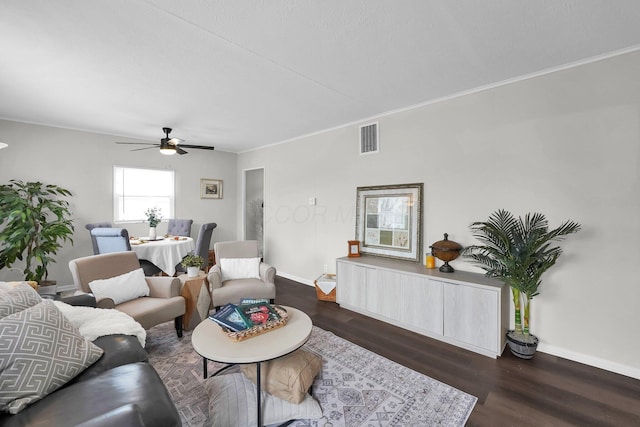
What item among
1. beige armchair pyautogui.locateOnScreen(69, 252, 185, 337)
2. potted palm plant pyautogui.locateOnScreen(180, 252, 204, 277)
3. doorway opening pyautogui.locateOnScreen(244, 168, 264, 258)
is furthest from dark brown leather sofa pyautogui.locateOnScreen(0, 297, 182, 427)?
doorway opening pyautogui.locateOnScreen(244, 168, 264, 258)

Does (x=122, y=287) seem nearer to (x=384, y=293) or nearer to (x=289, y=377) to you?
(x=289, y=377)

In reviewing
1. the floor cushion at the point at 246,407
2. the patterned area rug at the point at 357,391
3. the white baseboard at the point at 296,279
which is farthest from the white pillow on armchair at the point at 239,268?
the floor cushion at the point at 246,407

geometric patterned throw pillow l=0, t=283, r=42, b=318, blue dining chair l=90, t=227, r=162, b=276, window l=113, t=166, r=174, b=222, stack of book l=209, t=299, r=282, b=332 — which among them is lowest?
stack of book l=209, t=299, r=282, b=332

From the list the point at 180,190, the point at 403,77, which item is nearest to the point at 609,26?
the point at 403,77

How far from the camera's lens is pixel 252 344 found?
5.75 feet

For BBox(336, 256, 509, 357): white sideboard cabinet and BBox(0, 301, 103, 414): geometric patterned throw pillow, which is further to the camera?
BBox(336, 256, 509, 357): white sideboard cabinet

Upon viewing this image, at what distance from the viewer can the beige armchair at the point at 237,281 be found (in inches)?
121

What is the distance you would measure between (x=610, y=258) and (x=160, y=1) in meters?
3.75

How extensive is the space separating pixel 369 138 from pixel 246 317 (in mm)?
2853

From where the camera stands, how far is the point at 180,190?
5.55 meters

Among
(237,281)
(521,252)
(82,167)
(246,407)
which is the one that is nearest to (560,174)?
(521,252)

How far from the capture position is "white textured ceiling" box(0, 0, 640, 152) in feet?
5.72

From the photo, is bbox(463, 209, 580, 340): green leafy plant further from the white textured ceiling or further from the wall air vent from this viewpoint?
the wall air vent

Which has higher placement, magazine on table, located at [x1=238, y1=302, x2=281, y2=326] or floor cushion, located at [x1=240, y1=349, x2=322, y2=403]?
magazine on table, located at [x1=238, y1=302, x2=281, y2=326]
